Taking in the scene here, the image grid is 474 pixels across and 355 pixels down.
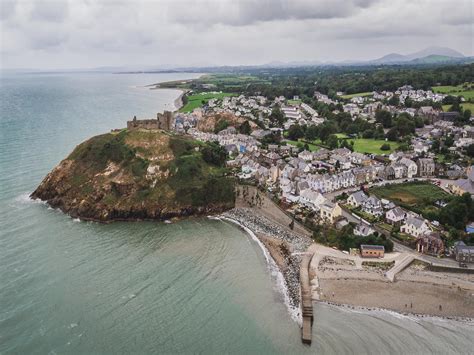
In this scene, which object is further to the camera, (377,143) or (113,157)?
(377,143)

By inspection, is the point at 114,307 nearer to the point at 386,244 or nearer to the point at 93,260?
the point at 93,260

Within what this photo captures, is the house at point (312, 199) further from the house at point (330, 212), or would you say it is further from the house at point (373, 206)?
the house at point (373, 206)

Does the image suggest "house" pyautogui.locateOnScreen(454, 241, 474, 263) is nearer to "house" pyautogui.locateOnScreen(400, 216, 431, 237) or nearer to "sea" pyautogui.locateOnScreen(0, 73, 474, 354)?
"house" pyautogui.locateOnScreen(400, 216, 431, 237)

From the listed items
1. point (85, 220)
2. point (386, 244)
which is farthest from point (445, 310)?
point (85, 220)

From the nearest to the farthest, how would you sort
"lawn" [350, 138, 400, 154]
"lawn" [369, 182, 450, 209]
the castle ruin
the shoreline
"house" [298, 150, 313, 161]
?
1. the shoreline
2. "lawn" [369, 182, 450, 209]
3. the castle ruin
4. "house" [298, 150, 313, 161]
5. "lawn" [350, 138, 400, 154]

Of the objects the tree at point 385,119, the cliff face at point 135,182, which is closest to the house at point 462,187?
the cliff face at point 135,182

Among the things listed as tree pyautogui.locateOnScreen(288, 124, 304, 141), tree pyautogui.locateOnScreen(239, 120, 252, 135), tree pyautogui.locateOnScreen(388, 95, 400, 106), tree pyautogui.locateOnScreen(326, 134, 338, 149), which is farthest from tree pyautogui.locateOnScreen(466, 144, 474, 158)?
tree pyautogui.locateOnScreen(388, 95, 400, 106)
